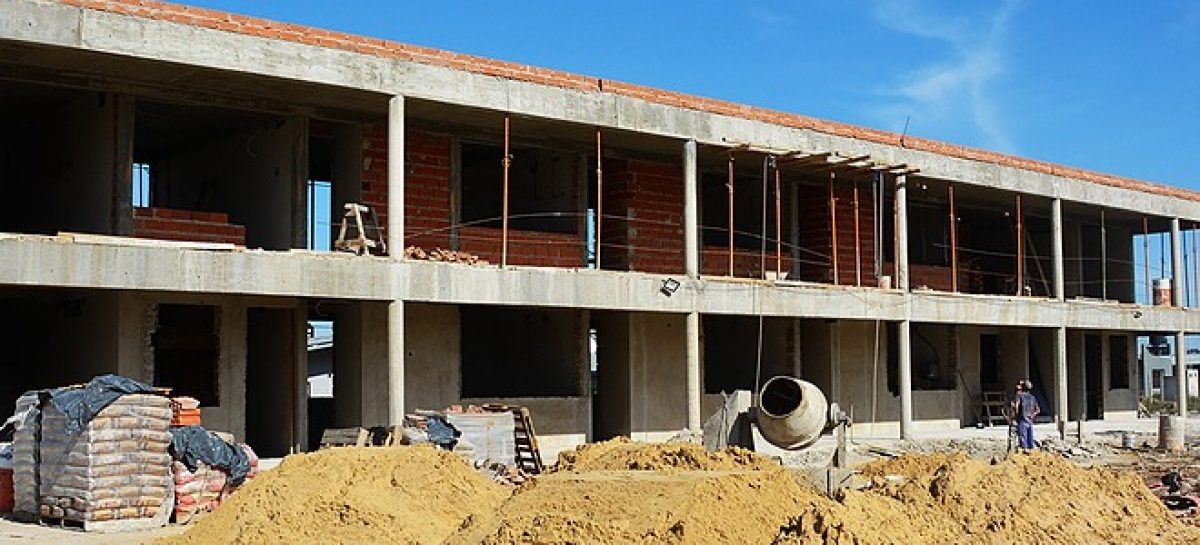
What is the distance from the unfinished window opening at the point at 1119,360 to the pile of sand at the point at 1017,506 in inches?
907

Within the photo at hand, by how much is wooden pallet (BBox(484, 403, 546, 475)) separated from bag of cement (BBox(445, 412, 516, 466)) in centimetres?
19

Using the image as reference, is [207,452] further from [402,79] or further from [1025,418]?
[1025,418]

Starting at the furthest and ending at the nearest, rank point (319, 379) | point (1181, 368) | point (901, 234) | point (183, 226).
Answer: point (319, 379) < point (1181, 368) < point (901, 234) < point (183, 226)

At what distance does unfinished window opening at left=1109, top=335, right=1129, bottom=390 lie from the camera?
1361 inches

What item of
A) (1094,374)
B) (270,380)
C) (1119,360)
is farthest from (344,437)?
(1119,360)

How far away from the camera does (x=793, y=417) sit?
46.5 feet

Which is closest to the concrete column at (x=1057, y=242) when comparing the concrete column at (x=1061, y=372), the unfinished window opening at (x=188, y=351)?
the concrete column at (x=1061, y=372)

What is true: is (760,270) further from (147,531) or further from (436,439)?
(147,531)

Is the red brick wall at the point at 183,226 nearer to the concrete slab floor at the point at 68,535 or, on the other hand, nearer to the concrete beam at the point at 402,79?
the concrete beam at the point at 402,79

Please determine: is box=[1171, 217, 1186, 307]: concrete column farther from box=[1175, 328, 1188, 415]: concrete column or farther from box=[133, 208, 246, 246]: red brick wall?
box=[133, 208, 246, 246]: red brick wall

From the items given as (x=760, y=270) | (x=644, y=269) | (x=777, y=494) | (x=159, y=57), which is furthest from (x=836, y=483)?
(x=760, y=270)

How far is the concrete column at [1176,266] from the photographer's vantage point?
30.5m

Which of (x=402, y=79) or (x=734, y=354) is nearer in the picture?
(x=402, y=79)

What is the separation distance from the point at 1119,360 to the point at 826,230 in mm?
12752
